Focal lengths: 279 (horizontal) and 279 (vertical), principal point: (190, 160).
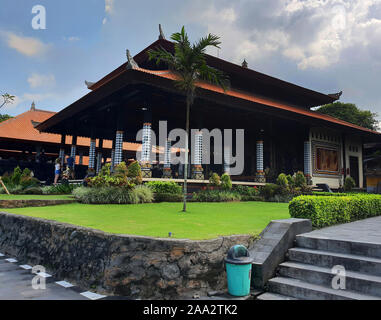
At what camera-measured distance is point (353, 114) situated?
36938 millimetres

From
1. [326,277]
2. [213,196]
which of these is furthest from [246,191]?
[326,277]

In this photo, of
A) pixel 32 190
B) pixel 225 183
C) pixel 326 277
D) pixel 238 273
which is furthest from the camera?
pixel 225 183

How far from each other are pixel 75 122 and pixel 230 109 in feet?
34.8

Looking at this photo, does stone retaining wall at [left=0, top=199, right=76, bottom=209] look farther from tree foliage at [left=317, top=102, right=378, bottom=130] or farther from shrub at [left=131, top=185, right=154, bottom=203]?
tree foliage at [left=317, top=102, right=378, bottom=130]

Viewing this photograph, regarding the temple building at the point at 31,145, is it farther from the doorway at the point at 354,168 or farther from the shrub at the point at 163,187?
the doorway at the point at 354,168

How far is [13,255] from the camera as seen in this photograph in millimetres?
6258

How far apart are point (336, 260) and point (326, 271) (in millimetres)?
290

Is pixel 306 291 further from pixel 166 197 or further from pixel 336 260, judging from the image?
pixel 166 197

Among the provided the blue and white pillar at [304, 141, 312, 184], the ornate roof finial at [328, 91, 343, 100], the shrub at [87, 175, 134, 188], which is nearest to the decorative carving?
the shrub at [87, 175, 134, 188]

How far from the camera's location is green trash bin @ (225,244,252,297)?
3674 millimetres

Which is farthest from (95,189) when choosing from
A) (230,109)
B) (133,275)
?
(230,109)

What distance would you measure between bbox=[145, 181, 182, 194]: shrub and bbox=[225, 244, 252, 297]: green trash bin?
7.63 m

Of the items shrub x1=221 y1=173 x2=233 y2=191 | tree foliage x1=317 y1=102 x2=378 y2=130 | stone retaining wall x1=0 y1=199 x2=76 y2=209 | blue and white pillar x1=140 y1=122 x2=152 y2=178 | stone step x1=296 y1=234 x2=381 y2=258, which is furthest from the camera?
tree foliage x1=317 y1=102 x2=378 y2=130

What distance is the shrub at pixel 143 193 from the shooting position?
1026cm
